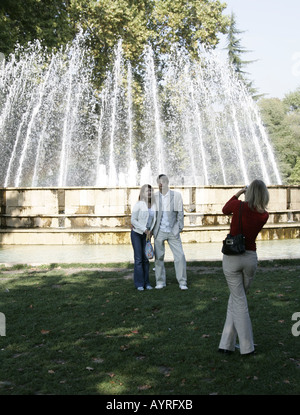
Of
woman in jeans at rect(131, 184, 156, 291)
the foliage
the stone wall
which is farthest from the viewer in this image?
the foliage

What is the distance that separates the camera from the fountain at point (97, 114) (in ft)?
97.6

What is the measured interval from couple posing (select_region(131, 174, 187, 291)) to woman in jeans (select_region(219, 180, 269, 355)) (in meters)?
2.79

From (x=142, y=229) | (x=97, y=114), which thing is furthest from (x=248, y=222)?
(x=97, y=114)

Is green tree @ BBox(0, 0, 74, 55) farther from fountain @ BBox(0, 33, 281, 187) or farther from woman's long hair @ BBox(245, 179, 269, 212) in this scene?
woman's long hair @ BBox(245, 179, 269, 212)

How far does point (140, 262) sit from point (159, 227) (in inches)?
25.2

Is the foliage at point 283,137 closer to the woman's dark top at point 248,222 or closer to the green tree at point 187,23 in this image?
the green tree at point 187,23

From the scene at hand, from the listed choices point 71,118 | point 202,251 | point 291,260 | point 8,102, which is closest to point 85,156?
point 71,118

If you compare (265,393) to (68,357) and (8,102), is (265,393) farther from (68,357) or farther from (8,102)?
(8,102)

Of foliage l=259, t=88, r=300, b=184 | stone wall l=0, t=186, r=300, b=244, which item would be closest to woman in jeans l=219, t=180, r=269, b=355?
stone wall l=0, t=186, r=300, b=244

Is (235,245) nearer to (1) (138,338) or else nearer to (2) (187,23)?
(1) (138,338)

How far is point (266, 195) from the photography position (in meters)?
4.63

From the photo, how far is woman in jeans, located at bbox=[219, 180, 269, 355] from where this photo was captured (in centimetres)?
468

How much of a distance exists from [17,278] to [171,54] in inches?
1165
